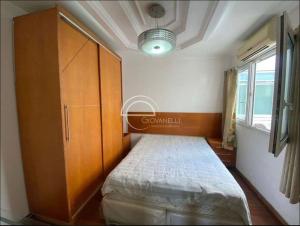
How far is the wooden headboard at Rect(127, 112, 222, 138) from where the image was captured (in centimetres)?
296

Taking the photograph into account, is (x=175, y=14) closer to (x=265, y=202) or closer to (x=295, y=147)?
(x=295, y=147)

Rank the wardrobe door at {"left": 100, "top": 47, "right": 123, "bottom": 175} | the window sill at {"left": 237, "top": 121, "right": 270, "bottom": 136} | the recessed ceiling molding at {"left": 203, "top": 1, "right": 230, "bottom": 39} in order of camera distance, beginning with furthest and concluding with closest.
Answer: the wardrobe door at {"left": 100, "top": 47, "right": 123, "bottom": 175}
the window sill at {"left": 237, "top": 121, "right": 270, "bottom": 136}
the recessed ceiling molding at {"left": 203, "top": 1, "right": 230, "bottom": 39}

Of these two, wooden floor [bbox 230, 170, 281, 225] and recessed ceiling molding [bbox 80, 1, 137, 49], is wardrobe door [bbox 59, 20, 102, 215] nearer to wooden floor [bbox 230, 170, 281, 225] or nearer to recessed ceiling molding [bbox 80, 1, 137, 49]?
recessed ceiling molding [bbox 80, 1, 137, 49]

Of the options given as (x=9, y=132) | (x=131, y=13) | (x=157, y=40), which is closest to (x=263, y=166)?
(x=157, y=40)

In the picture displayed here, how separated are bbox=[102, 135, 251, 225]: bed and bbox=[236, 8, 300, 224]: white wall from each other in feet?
1.99

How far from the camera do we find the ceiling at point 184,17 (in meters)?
1.34

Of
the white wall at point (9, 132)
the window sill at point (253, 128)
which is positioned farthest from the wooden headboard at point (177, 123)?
the white wall at point (9, 132)

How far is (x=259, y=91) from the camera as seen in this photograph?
2141mm

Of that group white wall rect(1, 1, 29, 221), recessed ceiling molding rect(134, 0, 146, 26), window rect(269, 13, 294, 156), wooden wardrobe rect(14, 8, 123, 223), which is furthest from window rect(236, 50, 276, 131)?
white wall rect(1, 1, 29, 221)

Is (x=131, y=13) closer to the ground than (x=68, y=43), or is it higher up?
higher up

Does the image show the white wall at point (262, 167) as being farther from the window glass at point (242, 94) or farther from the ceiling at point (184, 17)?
the ceiling at point (184, 17)

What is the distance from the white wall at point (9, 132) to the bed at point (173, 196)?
→ 0.89m

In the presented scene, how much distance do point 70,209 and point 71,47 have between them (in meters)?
1.62

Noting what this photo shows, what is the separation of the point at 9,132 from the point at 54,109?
506mm
